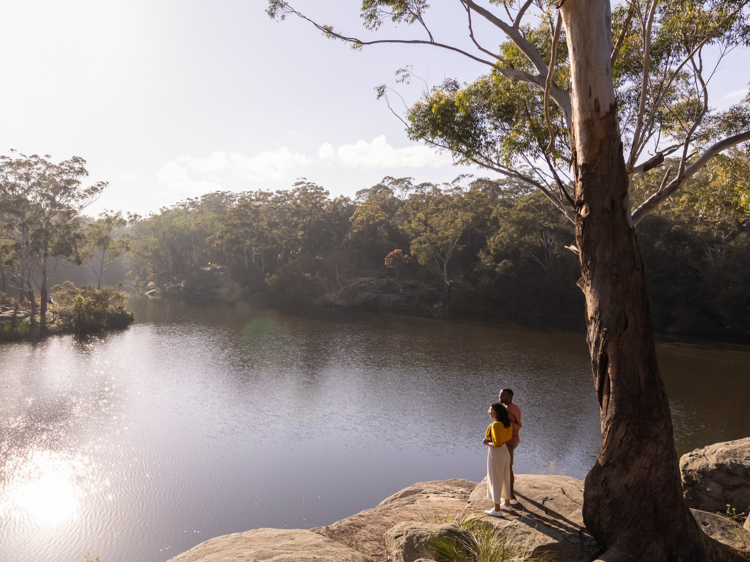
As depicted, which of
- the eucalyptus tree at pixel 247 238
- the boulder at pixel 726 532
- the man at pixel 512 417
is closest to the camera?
the boulder at pixel 726 532

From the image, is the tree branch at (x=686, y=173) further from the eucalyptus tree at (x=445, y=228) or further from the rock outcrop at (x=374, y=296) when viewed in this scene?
the rock outcrop at (x=374, y=296)

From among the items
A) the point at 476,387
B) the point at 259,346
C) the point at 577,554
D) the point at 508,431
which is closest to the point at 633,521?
the point at 577,554

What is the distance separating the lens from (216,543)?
17.3 ft

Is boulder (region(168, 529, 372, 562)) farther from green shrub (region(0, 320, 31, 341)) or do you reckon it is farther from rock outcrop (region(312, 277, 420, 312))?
rock outcrop (region(312, 277, 420, 312))

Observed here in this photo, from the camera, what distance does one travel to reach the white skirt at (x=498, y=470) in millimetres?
5418

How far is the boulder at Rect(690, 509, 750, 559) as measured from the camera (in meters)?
4.73

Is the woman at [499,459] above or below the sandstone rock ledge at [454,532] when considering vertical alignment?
above

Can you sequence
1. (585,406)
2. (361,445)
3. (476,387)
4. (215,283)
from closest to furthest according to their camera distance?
(361,445) → (585,406) → (476,387) → (215,283)

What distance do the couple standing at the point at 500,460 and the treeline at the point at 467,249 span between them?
816 cm

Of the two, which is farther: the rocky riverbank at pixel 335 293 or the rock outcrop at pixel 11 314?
the rocky riverbank at pixel 335 293

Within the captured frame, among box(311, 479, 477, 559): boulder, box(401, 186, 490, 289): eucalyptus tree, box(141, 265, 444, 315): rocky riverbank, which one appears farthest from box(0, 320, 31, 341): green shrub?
box(401, 186, 490, 289): eucalyptus tree

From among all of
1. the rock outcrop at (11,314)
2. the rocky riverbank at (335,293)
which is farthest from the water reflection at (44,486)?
the rocky riverbank at (335,293)

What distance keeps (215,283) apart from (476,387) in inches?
1838

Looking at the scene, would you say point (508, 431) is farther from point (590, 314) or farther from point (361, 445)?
point (361, 445)
